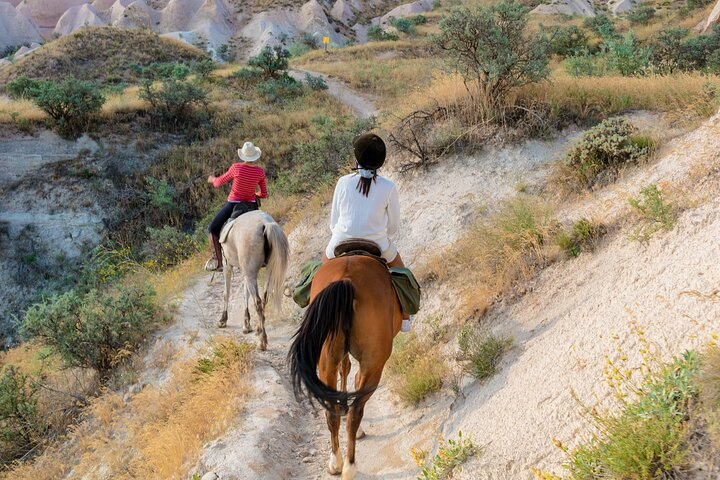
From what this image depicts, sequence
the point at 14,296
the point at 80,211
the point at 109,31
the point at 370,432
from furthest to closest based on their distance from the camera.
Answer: the point at 109,31
the point at 80,211
the point at 14,296
the point at 370,432

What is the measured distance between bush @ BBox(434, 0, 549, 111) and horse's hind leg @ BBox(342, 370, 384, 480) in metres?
7.13

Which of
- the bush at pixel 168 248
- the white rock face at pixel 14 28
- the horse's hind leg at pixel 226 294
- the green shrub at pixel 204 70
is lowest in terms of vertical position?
the white rock face at pixel 14 28

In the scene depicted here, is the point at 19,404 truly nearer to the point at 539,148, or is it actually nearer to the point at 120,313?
the point at 120,313

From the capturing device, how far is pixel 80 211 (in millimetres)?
18406

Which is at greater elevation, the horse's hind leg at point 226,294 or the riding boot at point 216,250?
the riding boot at point 216,250

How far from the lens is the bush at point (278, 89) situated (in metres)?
26.5

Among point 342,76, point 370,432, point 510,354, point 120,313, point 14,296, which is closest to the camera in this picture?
A: point 510,354

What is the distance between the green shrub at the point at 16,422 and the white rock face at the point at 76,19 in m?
59.4

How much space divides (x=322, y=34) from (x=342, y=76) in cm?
2498

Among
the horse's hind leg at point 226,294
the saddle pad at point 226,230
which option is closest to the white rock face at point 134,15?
the horse's hind leg at point 226,294

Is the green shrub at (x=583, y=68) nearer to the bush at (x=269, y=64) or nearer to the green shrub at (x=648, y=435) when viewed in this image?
the green shrub at (x=648, y=435)

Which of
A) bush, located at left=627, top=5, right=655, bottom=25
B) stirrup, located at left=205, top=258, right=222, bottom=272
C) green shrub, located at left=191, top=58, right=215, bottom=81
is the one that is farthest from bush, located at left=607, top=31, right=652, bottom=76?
green shrub, located at left=191, top=58, right=215, bottom=81

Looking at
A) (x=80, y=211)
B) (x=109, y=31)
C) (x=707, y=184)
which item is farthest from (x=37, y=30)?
(x=707, y=184)

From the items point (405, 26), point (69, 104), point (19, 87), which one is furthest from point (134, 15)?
point (69, 104)
